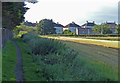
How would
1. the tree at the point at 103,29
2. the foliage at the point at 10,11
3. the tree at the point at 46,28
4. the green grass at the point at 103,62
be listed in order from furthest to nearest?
the tree at the point at 103,29
the tree at the point at 46,28
the foliage at the point at 10,11
the green grass at the point at 103,62

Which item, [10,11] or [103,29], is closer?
[10,11]

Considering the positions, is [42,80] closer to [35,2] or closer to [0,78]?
[0,78]

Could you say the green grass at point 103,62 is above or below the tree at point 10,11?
below

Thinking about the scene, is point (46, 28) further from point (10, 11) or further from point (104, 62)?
point (104, 62)

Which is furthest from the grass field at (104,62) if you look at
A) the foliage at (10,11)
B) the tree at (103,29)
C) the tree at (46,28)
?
the tree at (103,29)

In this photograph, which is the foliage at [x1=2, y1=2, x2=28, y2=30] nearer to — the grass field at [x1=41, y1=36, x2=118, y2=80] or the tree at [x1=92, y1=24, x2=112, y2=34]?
the grass field at [x1=41, y1=36, x2=118, y2=80]

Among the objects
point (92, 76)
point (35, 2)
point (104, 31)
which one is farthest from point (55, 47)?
point (104, 31)

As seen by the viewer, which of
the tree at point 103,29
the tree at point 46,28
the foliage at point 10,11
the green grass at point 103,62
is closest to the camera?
the green grass at point 103,62

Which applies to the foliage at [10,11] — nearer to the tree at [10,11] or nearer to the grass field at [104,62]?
the tree at [10,11]

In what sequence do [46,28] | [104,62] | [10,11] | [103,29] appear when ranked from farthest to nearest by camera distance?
1. [103,29]
2. [46,28]
3. [10,11]
4. [104,62]

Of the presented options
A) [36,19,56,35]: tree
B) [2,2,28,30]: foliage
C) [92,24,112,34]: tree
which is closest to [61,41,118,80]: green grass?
[2,2,28,30]: foliage

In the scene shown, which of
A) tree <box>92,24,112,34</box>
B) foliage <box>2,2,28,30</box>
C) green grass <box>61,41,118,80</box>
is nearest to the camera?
green grass <box>61,41,118,80</box>

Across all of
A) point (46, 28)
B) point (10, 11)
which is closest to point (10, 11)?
point (10, 11)

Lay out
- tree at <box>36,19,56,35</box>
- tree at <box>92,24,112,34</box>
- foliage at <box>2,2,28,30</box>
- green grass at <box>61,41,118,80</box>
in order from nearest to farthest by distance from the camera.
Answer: green grass at <box>61,41,118,80</box> → foliage at <box>2,2,28,30</box> → tree at <box>36,19,56,35</box> → tree at <box>92,24,112,34</box>
